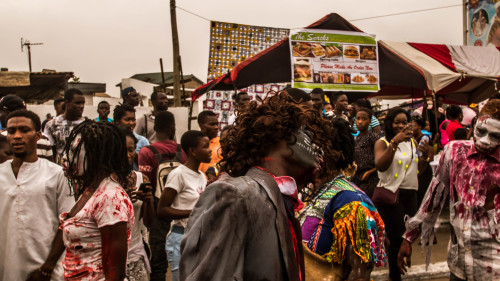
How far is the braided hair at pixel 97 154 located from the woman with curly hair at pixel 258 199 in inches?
56.0

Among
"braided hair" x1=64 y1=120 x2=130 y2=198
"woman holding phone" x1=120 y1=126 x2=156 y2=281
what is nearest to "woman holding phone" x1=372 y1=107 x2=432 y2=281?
"woman holding phone" x1=120 y1=126 x2=156 y2=281

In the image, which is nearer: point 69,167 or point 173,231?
point 69,167

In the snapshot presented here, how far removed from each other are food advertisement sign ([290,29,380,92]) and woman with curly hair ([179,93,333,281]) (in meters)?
6.77

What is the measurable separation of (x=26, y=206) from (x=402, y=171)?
4.04m

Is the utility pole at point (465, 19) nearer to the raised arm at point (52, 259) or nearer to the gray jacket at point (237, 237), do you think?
the raised arm at point (52, 259)

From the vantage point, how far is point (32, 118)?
3959mm

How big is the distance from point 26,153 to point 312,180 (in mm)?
2717

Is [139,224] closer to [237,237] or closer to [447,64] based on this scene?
[237,237]

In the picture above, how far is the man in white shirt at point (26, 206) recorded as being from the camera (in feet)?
12.3

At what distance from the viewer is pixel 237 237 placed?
1570mm

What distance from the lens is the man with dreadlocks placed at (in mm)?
2824

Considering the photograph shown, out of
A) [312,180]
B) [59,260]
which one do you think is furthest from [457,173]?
[59,260]

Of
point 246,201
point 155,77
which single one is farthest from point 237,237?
point 155,77

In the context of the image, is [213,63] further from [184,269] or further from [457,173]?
[184,269]
